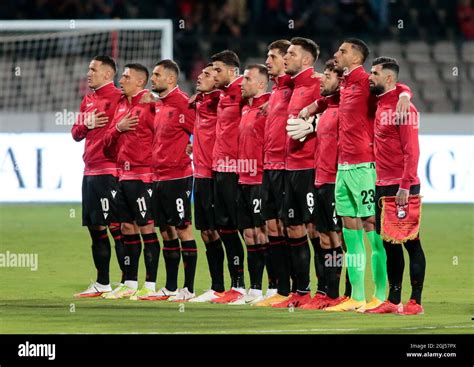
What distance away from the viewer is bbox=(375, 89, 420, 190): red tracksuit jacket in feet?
37.8

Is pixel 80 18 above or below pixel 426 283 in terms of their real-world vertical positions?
above

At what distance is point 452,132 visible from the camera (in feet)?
78.5

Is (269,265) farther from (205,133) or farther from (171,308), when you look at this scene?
(205,133)

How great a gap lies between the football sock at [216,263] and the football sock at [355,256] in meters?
1.59

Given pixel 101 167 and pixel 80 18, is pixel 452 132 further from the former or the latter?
pixel 101 167

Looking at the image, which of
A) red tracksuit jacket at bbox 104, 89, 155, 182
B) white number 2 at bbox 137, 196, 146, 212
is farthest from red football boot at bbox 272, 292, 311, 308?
red tracksuit jacket at bbox 104, 89, 155, 182

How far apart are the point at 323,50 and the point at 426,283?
1307 cm

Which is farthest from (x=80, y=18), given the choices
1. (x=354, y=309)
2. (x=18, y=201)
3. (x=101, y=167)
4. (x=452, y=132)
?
(x=354, y=309)

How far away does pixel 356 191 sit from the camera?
1190cm

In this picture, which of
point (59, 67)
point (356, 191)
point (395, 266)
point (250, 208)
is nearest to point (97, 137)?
point (250, 208)

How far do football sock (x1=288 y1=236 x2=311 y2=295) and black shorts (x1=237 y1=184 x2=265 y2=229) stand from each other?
1.65 feet

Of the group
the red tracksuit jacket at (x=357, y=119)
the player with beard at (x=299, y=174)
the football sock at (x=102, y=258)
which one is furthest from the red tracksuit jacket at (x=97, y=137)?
the red tracksuit jacket at (x=357, y=119)

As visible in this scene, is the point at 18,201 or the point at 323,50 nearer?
the point at 18,201

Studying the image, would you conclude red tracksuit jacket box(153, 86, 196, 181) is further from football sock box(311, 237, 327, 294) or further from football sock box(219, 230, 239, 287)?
football sock box(311, 237, 327, 294)
